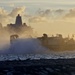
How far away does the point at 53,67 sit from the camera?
60750mm

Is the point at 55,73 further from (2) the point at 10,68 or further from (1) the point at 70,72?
(2) the point at 10,68

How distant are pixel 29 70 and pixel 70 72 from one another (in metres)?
4.58

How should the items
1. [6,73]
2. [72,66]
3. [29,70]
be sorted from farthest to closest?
[72,66] < [29,70] < [6,73]

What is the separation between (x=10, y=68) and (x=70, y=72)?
268 inches

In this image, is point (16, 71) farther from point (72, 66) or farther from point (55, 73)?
point (72, 66)

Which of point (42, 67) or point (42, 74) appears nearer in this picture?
point (42, 74)

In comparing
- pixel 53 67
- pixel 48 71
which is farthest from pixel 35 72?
pixel 53 67

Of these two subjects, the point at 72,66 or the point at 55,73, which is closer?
the point at 55,73

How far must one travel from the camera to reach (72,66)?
62031 millimetres

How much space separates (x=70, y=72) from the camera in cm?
5634

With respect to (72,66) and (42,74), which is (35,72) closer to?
(42,74)

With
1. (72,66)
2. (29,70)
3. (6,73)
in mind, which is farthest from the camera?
(72,66)

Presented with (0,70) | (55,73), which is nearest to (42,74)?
(55,73)

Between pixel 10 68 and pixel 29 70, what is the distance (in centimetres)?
222
